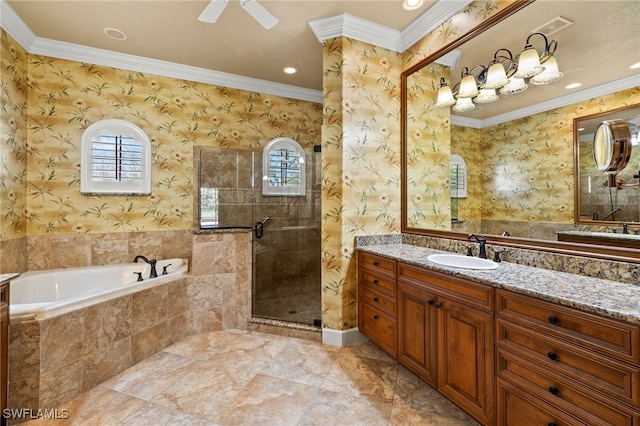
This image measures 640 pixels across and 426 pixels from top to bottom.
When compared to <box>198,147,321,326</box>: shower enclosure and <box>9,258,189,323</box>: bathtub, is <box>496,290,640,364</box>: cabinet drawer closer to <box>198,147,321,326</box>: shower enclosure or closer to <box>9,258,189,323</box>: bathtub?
<box>198,147,321,326</box>: shower enclosure

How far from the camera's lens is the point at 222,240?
267cm

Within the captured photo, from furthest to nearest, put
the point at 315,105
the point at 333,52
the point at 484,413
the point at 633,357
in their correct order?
the point at 315,105 < the point at 333,52 < the point at 484,413 < the point at 633,357

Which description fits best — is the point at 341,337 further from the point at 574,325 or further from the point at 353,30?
the point at 353,30

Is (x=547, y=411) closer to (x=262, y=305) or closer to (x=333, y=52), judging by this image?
(x=262, y=305)

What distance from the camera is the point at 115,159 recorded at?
2.83 metres

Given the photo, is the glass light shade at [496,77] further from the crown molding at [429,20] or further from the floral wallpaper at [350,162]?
the floral wallpaper at [350,162]

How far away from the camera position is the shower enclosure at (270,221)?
2805mm

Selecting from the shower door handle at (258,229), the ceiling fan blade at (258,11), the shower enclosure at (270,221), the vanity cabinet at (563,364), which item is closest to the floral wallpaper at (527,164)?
the vanity cabinet at (563,364)

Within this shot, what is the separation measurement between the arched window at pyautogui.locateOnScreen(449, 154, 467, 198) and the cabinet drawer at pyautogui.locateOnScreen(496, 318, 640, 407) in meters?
1.10

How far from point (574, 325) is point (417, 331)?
2.84ft

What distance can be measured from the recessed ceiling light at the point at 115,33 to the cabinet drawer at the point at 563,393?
12.0 ft

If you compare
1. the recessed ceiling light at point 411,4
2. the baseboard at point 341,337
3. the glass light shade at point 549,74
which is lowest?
the baseboard at point 341,337

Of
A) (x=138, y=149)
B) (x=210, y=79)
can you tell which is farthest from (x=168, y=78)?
(x=138, y=149)

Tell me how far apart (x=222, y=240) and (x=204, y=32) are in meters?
1.90
